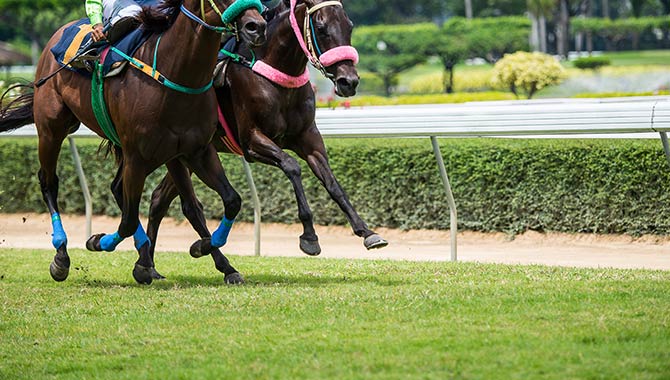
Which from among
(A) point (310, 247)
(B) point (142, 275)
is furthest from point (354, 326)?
(B) point (142, 275)

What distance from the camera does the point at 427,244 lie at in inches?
407

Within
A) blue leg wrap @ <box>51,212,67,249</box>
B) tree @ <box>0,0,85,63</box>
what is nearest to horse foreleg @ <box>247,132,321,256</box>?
blue leg wrap @ <box>51,212,67,249</box>

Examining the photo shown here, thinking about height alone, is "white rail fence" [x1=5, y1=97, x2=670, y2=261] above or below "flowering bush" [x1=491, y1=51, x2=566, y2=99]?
above

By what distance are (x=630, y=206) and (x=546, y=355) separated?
16.3 ft

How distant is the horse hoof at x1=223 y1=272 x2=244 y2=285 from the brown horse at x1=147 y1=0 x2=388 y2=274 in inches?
9.9

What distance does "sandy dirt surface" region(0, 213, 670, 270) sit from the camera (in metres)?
8.81

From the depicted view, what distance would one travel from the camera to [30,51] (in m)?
59.4

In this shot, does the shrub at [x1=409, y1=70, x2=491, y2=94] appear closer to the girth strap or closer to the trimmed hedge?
the trimmed hedge

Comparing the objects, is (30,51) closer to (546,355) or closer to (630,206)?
(630,206)

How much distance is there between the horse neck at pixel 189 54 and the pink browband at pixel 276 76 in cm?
48

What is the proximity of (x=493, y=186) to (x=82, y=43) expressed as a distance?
4145 millimetres

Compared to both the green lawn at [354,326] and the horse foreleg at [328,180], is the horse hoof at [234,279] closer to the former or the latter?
the green lawn at [354,326]

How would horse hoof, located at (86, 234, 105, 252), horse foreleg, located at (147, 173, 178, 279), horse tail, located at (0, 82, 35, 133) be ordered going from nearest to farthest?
horse hoof, located at (86, 234, 105, 252)
horse foreleg, located at (147, 173, 178, 279)
horse tail, located at (0, 82, 35, 133)

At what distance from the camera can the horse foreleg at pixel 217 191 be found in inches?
280
